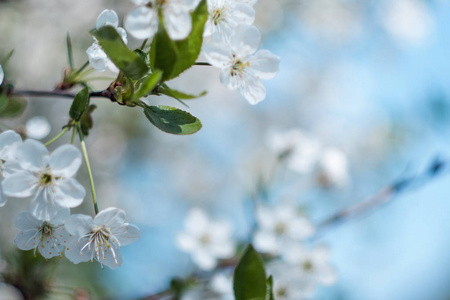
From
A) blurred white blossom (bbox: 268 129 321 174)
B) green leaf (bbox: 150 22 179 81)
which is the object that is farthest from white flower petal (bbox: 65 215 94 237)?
blurred white blossom (bbox: 268 129 321 174)

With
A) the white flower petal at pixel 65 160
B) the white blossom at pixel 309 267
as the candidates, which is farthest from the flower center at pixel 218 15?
the white blossom at pixel 309 267

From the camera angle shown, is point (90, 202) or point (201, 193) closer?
point (90, 202)

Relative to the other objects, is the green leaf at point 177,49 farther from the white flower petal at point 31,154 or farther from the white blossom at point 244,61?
the white flower petal at point 31,154

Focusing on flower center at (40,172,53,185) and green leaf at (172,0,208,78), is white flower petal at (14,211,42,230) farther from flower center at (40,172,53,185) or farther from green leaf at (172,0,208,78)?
green leaf at (172,0,208,78)

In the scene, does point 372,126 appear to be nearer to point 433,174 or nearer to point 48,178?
point 433,174

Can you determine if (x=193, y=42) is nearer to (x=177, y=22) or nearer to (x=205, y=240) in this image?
(x=177, y=22)

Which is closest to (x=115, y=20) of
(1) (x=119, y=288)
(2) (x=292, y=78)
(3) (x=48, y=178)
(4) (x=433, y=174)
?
(3) (x=48, y=178)

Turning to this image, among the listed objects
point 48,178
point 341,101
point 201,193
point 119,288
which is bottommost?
point 48,178

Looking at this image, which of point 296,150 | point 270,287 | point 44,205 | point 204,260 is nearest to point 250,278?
point 270,287
